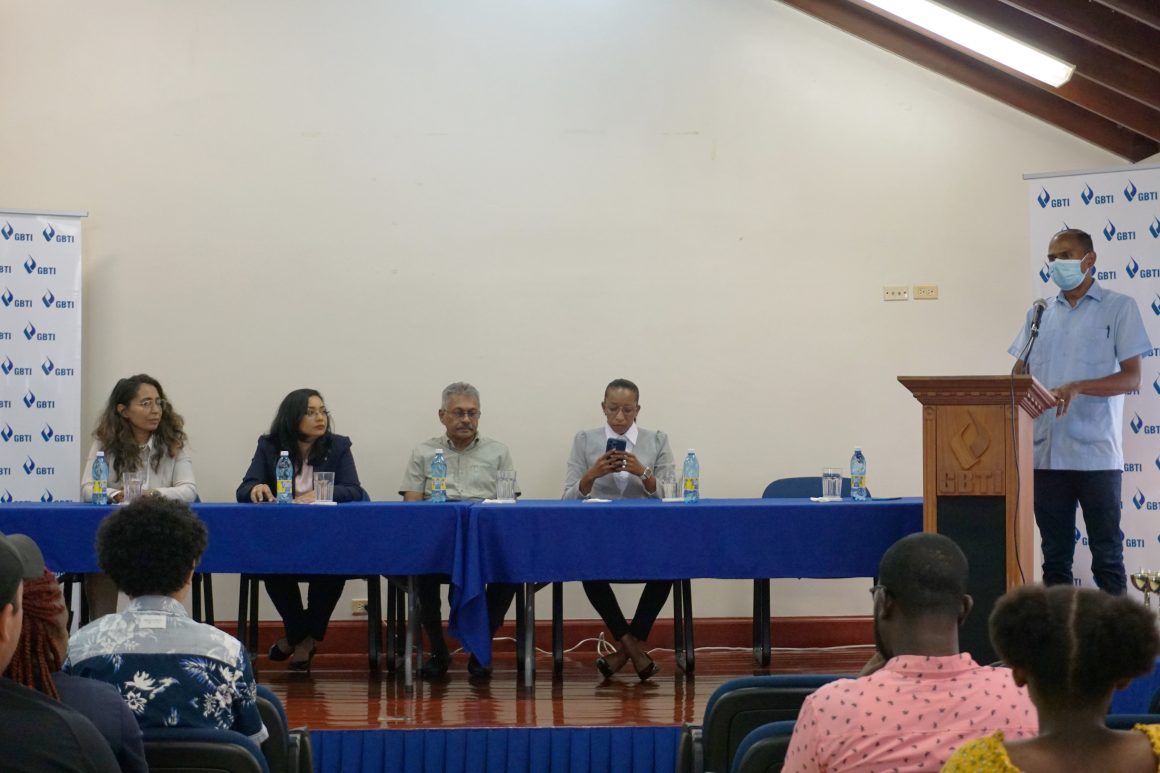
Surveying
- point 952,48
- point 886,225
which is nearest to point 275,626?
point 886,225

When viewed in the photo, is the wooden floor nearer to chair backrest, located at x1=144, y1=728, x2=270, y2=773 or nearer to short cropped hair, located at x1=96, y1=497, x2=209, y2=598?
short cropped hair, located at x1=96, y1=497, x2=209, y2=598

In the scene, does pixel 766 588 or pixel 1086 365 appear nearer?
pixel 1086 365

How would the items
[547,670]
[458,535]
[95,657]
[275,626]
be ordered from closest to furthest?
1. [95,657]
2. [458,535]
3. [547,670]
4. [275,626]

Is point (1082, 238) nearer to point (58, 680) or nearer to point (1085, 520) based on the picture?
point (1085, 520)

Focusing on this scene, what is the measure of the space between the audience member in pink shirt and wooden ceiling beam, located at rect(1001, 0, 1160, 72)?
12.7ft

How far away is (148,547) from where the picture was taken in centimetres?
232

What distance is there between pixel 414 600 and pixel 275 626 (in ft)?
5.65

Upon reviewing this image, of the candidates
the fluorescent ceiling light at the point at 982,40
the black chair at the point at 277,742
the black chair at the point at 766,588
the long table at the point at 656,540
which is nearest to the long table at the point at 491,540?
the long table at the point at 656,540

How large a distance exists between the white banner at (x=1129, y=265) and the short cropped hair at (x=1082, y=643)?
170 inches

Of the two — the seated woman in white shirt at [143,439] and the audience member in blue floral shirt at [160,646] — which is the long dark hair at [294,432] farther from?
the audience member in blue floral shirt at [160,646]

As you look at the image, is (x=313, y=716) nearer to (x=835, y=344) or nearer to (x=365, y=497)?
(x=365, y=497)

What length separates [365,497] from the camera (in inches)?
219

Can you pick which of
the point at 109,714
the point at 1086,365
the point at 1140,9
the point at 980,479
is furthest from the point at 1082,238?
the point at 109,714

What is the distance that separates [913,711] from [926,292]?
188 inches
